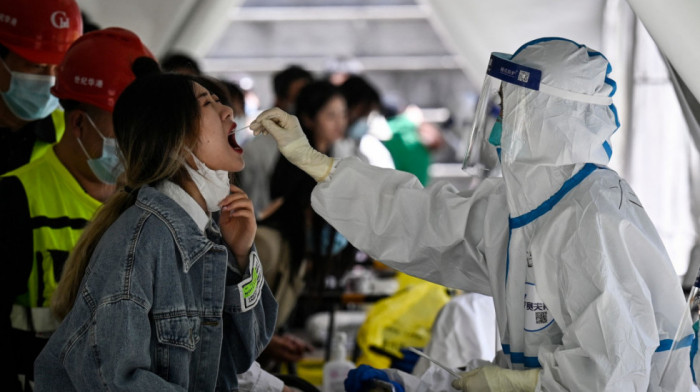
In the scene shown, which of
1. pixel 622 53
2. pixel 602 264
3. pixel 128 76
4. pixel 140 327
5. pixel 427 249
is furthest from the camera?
pixel 622 53

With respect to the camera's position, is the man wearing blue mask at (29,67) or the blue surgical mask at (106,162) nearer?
the blue surgical mask at (106,162)

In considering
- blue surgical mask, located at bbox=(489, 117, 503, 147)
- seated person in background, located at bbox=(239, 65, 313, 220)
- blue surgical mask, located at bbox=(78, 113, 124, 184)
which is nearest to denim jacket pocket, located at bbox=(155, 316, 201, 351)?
blue surgical mask, located at bbox=(78, 113, 124, 184)

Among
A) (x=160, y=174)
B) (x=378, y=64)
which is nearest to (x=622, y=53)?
(x=160, y=174)

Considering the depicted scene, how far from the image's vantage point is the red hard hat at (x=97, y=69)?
2.70 m

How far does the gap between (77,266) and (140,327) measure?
1.09ft

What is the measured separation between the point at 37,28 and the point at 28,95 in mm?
224

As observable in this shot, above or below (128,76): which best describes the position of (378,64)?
above

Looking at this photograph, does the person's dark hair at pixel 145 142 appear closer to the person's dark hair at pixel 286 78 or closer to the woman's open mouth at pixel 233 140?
the woman's open mouth at pixel 233 140

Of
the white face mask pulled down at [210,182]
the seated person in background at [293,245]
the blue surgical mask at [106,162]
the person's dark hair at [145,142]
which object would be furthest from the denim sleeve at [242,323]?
the seated person in background at [293,245]

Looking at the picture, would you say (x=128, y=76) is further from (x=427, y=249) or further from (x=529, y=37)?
(x=529, y=37)

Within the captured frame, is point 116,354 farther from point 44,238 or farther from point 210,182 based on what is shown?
point 44,238

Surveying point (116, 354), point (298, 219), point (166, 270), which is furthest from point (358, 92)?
point (116, 354)

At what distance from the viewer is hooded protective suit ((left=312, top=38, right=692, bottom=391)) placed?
202 cm

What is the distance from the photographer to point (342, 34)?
40.9 ft
